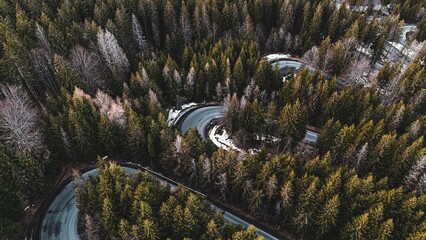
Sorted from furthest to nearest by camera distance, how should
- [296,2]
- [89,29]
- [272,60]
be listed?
[296,2] → [272,60] → [89,29]

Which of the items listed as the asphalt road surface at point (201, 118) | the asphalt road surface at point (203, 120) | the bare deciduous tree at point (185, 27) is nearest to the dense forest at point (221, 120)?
the bare deciduous tree at point (185, 27)

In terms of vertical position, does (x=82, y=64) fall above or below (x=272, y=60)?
above

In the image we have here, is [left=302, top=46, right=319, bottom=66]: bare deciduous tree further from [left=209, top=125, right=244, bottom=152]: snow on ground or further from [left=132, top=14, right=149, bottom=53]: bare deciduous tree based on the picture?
[left=132, top=14, right=149, bottom=53]: bare deciduous tree

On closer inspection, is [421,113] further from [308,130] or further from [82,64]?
[82,64]

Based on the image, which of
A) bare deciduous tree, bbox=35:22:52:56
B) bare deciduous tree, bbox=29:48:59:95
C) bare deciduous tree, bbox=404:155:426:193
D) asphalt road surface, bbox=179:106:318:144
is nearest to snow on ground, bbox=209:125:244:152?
asphalt road surface, bbox=179:106:318:144

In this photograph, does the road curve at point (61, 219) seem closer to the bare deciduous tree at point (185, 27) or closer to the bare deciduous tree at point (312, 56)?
the bare deciduous tree at point (185, 27)

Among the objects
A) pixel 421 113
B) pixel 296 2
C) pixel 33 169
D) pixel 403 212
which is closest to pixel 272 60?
pixel 296 2

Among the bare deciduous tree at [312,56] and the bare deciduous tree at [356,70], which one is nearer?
the bare deciduous tree at [356,70]
